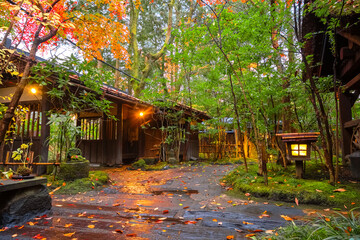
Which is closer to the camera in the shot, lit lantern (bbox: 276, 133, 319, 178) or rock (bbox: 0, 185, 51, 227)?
rock (bbox: 0, 185, 51, 227)

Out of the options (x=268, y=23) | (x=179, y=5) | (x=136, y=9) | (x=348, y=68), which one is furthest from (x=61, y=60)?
(x=179, y=5)

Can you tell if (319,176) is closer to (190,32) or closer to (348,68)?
(348,68)

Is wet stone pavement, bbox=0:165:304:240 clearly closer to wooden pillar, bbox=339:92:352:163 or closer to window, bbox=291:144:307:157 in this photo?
window, bbox=291:144:307:157

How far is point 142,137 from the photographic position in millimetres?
14188

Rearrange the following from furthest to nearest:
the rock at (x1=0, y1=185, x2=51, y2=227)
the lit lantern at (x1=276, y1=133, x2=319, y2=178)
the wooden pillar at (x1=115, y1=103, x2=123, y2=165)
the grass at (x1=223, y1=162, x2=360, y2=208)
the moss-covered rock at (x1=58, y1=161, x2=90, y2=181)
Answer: the wooden pillar at (x1=115, y1=103, x2=123, y2=165), the moss-covered rock at (x1=58, y1=161, x2=90, y2=181), the lit lantern at (x1=276, y1=133, x2=319, y2=178), the grass at (x1=223, y1=162, x2=360, y2=208), the rock at (x1=0, y1=185, x2=51, y2=227)

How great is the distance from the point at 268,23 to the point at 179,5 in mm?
15838

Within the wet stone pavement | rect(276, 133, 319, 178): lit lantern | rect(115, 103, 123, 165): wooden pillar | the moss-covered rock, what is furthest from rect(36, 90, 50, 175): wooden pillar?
rect(276, 133, 319, 178): lit lantern

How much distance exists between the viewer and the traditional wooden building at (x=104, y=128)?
7.97 m

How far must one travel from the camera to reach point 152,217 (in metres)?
4.00

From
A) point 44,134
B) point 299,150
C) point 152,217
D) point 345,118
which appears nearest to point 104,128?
point 44,134

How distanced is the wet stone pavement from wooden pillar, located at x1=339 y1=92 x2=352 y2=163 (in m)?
3.47

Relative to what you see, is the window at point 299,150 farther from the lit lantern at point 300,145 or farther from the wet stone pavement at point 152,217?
the wet stone pavement at point 152,217

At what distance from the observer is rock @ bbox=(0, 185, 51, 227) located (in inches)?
140

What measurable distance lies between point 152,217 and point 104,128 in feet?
30.1
